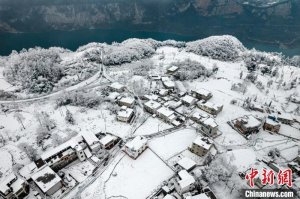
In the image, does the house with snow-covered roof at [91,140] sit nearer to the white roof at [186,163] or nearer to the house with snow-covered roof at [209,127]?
the white roof at [186,163]

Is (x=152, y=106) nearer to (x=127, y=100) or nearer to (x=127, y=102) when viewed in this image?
(x=127, y=102)

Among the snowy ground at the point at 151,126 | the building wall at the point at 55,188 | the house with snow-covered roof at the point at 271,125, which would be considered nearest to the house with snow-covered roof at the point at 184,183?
the snowy ground at the point at 151,126

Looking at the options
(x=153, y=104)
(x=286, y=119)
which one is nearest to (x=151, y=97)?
(x=153, y=104)

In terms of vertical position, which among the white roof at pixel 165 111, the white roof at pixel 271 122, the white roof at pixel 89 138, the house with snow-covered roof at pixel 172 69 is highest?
the house with snow-covered roof at pixel 172 69

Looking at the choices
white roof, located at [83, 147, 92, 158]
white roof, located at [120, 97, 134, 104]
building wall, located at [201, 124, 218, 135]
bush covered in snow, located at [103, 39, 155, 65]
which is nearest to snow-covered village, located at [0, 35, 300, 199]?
white roof, located at [120, 97, 134, 104]

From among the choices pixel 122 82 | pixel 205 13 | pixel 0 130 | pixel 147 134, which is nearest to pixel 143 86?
pixel 122 82
